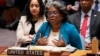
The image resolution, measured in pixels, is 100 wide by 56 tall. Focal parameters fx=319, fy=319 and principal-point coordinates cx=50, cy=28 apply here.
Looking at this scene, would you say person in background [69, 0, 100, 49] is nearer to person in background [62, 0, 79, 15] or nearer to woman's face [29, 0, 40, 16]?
woman's face [29, 0, 40, 16]

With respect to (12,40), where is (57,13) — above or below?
above

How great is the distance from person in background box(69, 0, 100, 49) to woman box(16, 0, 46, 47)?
1.45ft

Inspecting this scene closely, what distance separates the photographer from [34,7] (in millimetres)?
4395

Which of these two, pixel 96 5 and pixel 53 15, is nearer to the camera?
pixel 53 15

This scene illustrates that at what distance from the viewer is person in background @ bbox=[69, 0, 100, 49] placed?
4.34 m

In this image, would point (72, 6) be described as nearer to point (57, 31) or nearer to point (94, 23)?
point (94, 23)

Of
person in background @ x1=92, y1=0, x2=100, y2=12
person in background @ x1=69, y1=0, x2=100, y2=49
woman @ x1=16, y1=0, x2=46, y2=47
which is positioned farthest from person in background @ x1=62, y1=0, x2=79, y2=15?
woman @ x1=16, y1=0, x2=46, y2=47

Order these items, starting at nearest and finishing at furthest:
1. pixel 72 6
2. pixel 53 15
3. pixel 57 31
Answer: pixel 53 15 → pixel 57 31 → pixel 72 6

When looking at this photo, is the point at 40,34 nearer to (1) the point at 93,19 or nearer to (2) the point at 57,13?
(2) the point at 57,13

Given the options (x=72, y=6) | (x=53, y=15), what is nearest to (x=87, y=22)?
(x=53, y=15)

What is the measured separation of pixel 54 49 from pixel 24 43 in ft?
3.88

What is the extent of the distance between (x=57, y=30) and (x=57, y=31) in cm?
1

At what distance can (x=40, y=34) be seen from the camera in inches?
150

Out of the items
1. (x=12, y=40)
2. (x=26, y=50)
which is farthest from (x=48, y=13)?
(x=12, y=40)
